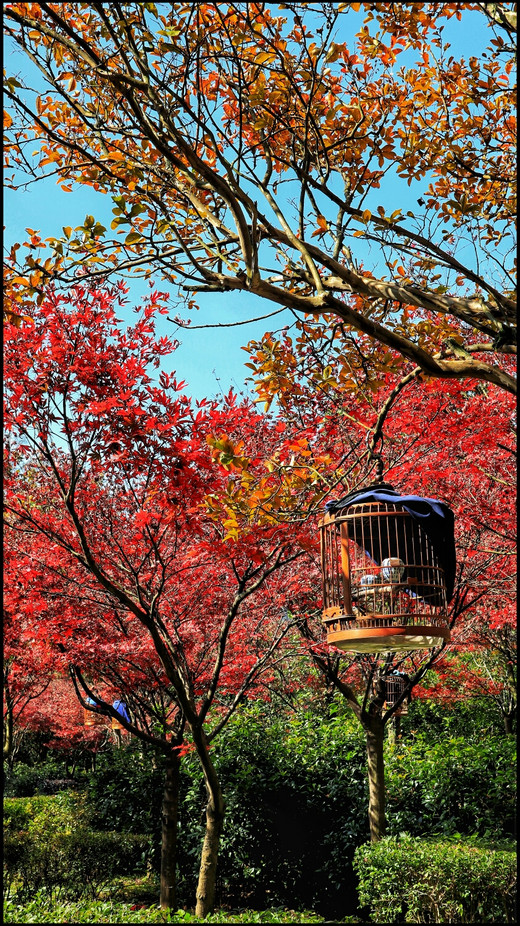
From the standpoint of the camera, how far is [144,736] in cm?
721

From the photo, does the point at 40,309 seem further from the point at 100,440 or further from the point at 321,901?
the point at 321,901

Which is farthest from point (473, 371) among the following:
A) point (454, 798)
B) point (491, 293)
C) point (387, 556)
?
point (454, 798)

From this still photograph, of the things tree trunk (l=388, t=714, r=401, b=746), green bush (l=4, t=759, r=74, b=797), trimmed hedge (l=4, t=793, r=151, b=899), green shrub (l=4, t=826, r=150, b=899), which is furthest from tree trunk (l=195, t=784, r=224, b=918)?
green bush (l=4, t=759, r=74, b=797)

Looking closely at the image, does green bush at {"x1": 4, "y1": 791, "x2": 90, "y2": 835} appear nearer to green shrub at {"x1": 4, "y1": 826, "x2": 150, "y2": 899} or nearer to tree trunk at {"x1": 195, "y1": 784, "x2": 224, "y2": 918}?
green shrub at {"x1": 4, "y1": 826, "x2": 150, "y2": 899}

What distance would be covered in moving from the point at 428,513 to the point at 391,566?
344mm

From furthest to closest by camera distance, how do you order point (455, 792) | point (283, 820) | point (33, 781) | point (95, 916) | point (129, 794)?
point (33, 781) → point (129, 794) → point (283, 820) → point (455, 792) → point (95, 916)

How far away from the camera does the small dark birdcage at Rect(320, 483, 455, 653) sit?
3.73 meters

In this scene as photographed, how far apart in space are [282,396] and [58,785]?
11.6 m

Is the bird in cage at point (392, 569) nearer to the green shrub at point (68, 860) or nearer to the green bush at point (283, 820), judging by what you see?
the green bush at point (283, 820)

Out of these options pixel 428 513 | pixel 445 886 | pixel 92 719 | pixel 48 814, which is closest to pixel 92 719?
pixel 92 719

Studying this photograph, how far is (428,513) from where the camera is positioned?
3.77 metres

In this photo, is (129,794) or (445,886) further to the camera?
(129,794)

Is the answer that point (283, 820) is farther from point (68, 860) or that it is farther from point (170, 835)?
point (68, 860)

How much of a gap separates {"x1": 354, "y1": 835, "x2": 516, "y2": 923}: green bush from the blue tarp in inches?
132
